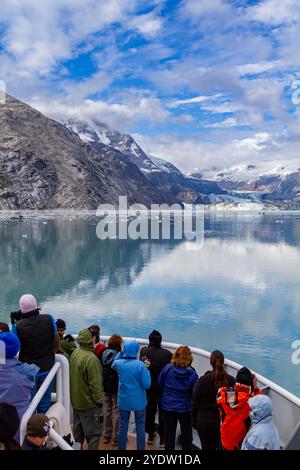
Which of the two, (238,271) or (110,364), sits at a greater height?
(110,364)

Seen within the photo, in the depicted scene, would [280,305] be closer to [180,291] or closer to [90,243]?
[180,291]

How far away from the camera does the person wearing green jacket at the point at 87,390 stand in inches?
267

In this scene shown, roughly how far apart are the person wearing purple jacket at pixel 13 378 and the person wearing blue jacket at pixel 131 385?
1724 mm

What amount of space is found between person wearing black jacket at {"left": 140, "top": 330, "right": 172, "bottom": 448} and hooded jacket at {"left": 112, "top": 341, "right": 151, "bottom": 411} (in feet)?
1.70

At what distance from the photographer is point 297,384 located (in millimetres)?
15406

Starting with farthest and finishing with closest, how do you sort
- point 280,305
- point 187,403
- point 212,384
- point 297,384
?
point 280,305, point 297,384, point 187,403, point 212,384

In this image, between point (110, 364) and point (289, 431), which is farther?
point (110, 364)

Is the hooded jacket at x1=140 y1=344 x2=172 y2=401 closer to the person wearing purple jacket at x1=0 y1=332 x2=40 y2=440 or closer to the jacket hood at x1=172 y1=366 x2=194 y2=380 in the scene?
the jacket hood at x1=172 y1=366 x2=194 y2=380

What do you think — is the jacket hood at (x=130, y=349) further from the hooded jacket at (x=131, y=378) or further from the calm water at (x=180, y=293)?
the calm water at (x=180, y=293)

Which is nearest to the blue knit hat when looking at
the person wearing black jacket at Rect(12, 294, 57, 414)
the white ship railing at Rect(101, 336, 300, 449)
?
the person wearing black jacket at Rect(12, 294, 57, 414)

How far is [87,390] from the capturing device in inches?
269
